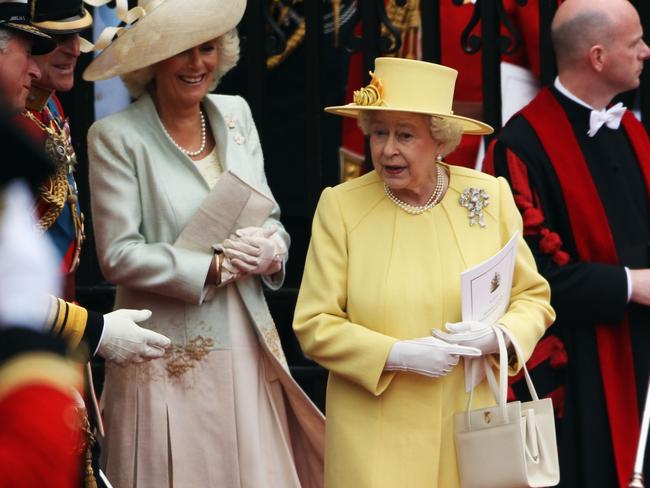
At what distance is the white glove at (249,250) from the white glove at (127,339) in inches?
22.9

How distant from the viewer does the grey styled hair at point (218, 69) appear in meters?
5.43

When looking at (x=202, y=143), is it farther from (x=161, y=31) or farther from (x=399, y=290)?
(x=399, y=290)

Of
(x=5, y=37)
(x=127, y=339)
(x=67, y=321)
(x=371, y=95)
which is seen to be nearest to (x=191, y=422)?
(x=127, y=339)

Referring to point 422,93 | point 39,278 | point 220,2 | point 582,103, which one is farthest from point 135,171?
point 39,278

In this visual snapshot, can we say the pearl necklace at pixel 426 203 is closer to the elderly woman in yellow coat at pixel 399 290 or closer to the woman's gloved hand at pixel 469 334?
the elderly woman in yellow coat at pixel 399 290

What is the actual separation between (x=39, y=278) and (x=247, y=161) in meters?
2.82

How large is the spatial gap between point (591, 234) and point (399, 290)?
1216 millimetres

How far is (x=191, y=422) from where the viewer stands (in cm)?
529

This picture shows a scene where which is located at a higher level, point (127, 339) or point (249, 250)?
point (249, 250)

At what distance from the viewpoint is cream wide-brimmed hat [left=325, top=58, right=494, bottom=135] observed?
477cm

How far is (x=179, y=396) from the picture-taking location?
5.29 m

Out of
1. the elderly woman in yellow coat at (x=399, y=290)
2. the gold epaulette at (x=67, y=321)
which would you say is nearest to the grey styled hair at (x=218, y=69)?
the elderly woman in yellow coat at (x=399, y=290)

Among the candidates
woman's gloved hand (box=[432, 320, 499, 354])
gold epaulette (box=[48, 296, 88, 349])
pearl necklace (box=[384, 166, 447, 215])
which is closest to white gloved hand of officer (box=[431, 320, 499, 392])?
woman's gloved hand (box=[432, 320, 499, 354])

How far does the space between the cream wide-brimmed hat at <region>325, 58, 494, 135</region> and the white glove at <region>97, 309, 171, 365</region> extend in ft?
2.96
